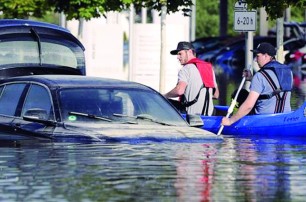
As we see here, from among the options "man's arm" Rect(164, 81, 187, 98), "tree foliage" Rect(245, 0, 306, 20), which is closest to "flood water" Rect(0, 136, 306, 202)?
"man's arm" Rect(164, 81, 187, 98)

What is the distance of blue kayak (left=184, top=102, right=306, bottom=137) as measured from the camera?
18812 mm

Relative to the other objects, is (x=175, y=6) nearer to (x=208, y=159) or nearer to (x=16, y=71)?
(x=16, y=71)

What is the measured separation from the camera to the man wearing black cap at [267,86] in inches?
737

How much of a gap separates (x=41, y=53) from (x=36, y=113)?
20.0 ft

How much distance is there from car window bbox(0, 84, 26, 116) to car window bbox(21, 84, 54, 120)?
234 millimetres

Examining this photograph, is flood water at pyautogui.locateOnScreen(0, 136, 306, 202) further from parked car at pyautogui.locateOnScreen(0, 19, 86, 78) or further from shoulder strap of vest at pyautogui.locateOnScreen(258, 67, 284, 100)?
parked car at pyautogui.locateOnScreen(0, 19, 86, 78)

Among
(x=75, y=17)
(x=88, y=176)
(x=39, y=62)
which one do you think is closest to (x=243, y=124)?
(x=39, y=62)

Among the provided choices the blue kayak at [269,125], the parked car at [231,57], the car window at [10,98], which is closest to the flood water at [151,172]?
the car window at [10,98]

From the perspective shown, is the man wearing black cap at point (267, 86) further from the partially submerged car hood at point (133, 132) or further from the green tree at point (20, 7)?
the green tree at point (20, 7)

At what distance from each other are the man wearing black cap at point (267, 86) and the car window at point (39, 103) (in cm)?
373

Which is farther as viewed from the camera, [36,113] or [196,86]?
[196,86]

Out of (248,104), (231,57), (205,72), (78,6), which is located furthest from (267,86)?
(231,57)

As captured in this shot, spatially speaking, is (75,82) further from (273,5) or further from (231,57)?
(231,57)

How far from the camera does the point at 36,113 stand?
15.1 meters
